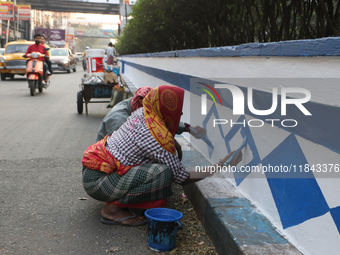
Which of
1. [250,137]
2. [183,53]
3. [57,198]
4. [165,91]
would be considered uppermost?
[183,53]

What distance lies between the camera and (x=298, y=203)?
2.50 metres

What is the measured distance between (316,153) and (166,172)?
132 centimetres

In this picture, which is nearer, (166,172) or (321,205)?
(321,205)

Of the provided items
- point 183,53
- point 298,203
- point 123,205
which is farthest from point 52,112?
point 298,203

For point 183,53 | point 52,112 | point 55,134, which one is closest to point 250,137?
point 183,53

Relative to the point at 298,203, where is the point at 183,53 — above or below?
above

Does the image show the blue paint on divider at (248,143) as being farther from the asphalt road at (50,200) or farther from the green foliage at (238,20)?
the green foliage at (238,20)

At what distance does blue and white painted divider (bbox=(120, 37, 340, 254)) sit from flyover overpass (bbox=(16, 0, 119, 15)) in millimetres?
60719

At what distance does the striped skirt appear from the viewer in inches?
129

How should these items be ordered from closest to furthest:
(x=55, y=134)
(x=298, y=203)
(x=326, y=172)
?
1. (x=326, y=172)
2. (x=298, y=203)
3. (x=55, y=134)

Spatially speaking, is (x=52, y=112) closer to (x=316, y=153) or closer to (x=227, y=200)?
(x=227, y=200)

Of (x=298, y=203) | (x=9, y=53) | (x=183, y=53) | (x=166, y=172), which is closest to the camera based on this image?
Answer: (x=298, y=203)

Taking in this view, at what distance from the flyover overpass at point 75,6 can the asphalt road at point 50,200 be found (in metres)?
56.6

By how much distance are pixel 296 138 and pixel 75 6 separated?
6407 centimetres
